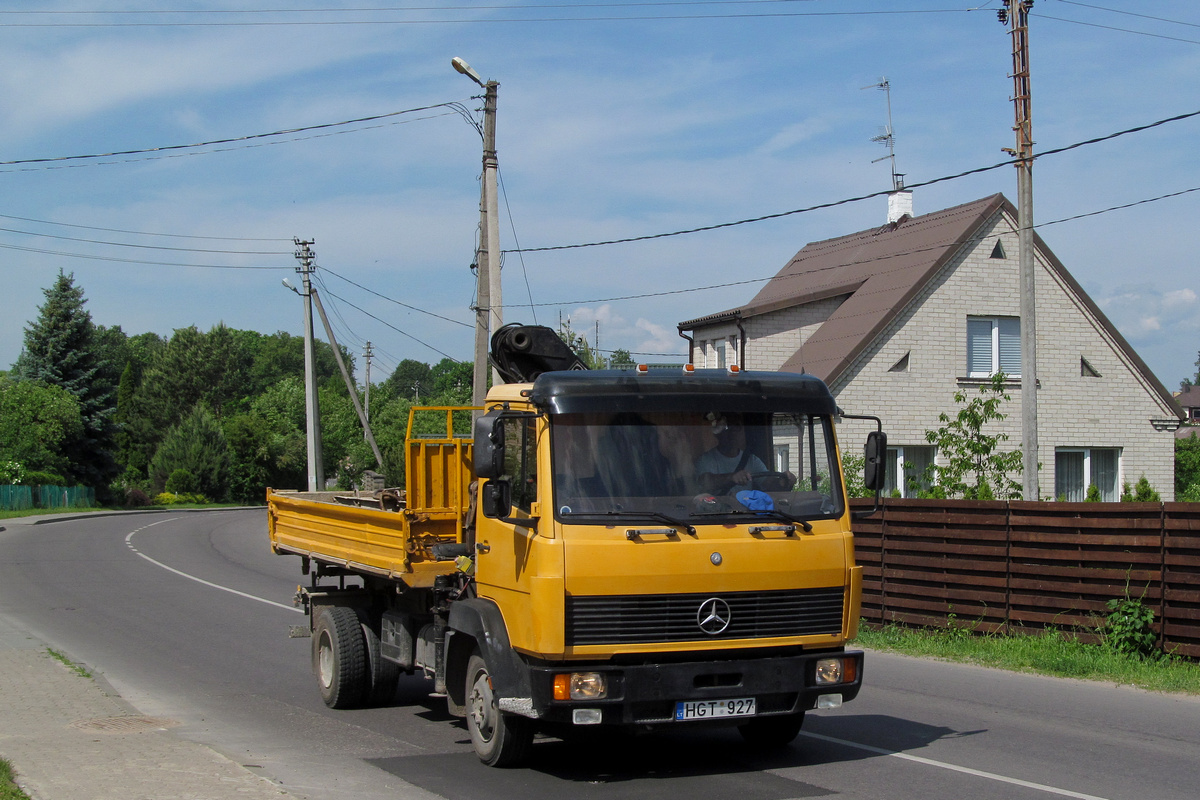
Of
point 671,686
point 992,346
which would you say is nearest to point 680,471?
point 671,686

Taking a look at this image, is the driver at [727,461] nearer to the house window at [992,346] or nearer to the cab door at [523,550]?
the cab door at [523,550]

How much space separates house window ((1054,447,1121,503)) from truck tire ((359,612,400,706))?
19.4 meters

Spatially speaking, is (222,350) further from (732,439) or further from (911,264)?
(732,439)

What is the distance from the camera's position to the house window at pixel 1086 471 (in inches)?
984

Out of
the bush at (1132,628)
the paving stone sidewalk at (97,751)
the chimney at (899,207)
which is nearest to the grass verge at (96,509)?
the chimney at (899,207)

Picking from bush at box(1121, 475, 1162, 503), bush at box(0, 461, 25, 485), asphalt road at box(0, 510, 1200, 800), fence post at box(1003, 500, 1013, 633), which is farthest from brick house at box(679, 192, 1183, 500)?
bush at box(0, 461, 25, 485)

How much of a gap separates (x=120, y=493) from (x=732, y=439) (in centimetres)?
6238

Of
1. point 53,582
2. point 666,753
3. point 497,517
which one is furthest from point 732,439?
point 53,582

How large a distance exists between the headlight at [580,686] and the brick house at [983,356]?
17.6 m

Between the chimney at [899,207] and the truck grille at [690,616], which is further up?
the chimney at [899,207]

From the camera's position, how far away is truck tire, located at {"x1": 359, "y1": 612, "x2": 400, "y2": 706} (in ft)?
30.3

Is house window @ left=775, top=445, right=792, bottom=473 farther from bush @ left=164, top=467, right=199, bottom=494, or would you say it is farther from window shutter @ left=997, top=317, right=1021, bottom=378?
bush @ left=164, top=467, right=199, bottom=494

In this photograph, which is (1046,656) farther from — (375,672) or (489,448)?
(489,448)

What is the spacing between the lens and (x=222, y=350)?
3979 inches
